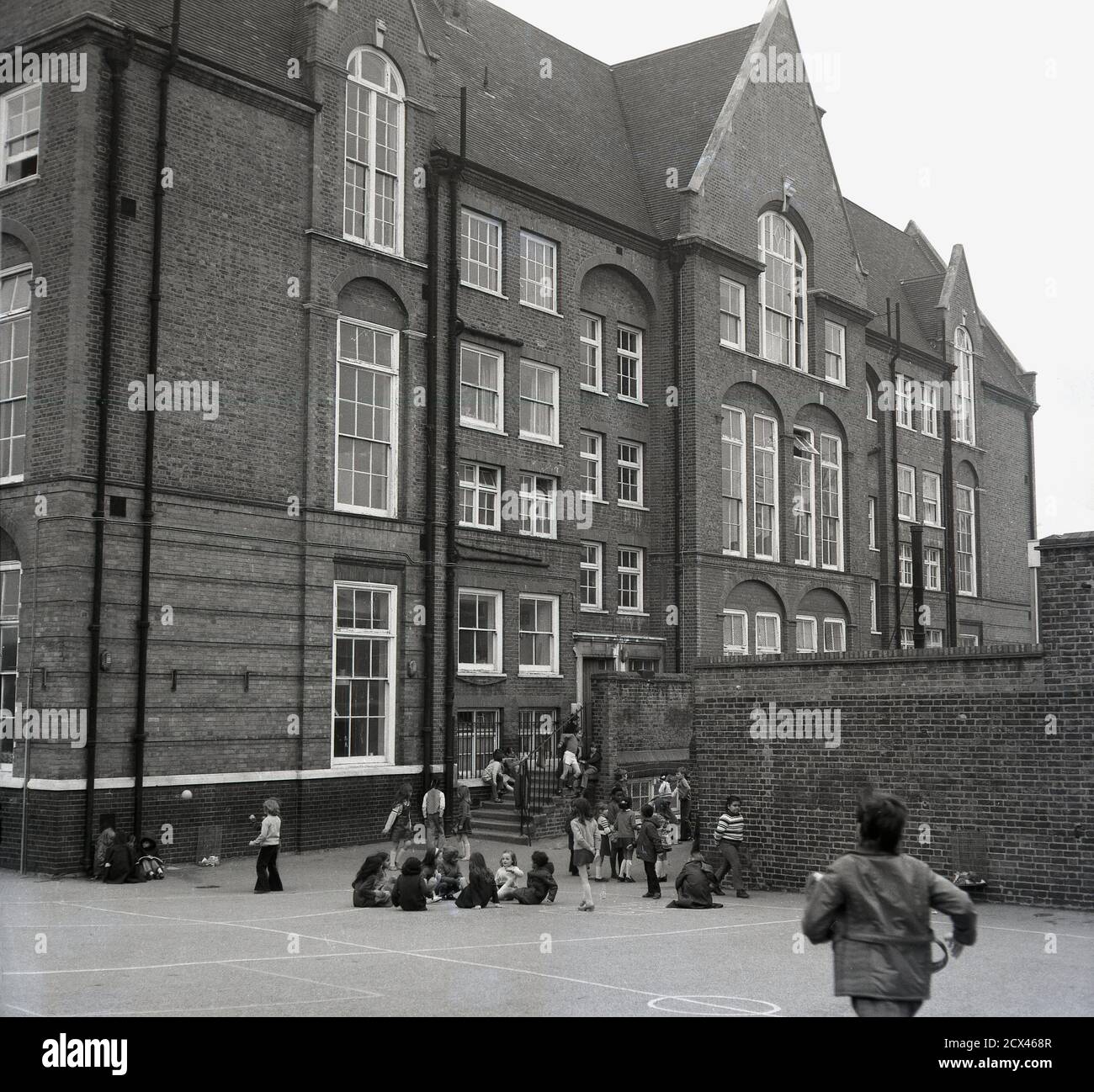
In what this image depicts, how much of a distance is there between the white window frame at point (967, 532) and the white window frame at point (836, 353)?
10529 millimetres

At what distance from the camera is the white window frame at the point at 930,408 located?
47406 mm

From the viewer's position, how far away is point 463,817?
25.1 metres

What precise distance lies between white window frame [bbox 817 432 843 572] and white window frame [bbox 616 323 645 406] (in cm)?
752

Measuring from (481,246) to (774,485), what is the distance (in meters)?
11.9

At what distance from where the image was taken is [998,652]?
59.1 feet

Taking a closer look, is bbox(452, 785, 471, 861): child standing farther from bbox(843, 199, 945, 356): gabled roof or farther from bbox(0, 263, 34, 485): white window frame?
bbox(843, 199, 945, 356): gabled roof

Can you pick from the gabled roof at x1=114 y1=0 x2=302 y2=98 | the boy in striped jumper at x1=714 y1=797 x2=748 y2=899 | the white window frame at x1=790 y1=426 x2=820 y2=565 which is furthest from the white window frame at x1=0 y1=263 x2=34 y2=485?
the white window frame at x1=790 y1=426 x2=820 y2=565

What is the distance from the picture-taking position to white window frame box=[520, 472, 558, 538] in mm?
30109

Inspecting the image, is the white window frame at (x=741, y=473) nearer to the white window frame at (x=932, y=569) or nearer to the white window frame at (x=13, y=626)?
the white window frame at (x=932, y=569)

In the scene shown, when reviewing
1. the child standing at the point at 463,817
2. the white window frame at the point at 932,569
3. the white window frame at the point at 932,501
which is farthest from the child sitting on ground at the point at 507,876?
the white window frame at the point at 932,501

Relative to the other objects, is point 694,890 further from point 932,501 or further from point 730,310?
point 932,501

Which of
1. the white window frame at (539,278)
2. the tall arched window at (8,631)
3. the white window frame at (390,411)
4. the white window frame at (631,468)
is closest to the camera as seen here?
the tall arched window at (8,631)

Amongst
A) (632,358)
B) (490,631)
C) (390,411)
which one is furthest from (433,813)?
(632,358)
